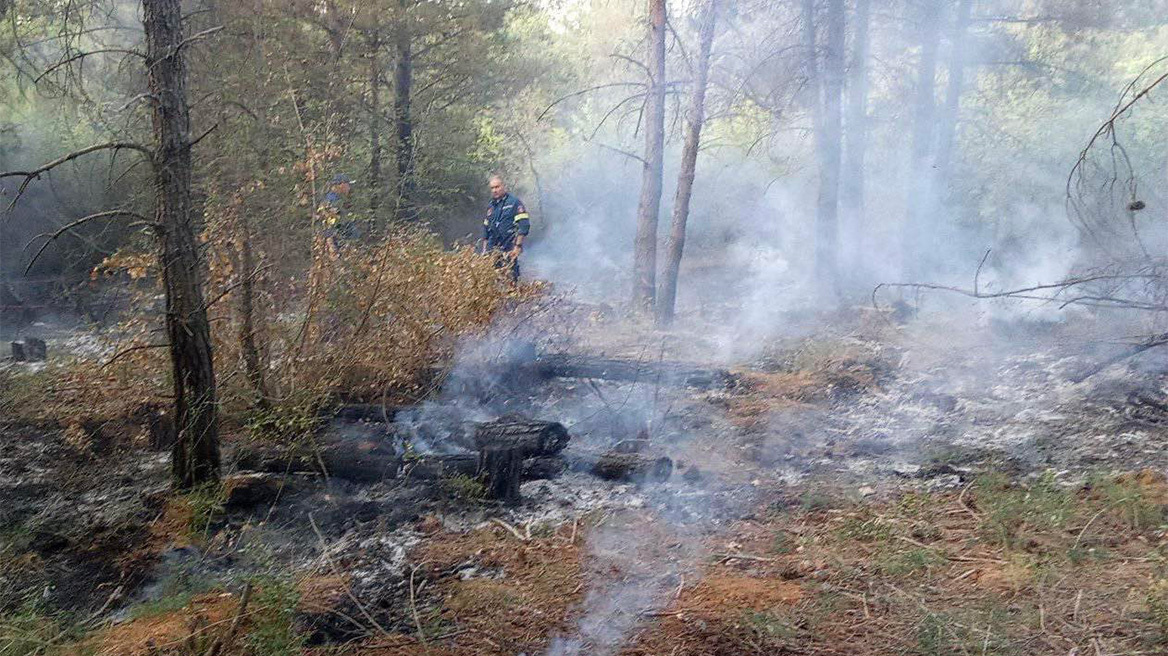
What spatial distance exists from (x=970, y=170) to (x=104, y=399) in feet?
52.4

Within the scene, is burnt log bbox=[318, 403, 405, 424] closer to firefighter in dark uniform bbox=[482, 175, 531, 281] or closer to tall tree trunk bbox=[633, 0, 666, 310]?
firefighter in dark uniform bbox=[482, 175, 531, 281]

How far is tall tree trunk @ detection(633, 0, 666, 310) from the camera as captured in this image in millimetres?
12547

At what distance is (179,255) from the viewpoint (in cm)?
557

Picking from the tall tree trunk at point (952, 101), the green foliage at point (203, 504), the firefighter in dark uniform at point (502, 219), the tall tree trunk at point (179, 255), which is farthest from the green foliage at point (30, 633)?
the tall tree trunk at point (952, 101)

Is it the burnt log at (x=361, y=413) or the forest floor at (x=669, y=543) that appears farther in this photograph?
the burnt log at (x=361, y=413)

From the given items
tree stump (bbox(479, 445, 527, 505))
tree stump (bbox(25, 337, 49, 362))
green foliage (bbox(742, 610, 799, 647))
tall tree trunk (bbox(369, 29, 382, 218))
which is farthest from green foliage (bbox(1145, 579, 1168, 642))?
tree stump (bbox(25, 337, 49, 362))

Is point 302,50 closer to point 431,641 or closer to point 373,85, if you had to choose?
point 373,85

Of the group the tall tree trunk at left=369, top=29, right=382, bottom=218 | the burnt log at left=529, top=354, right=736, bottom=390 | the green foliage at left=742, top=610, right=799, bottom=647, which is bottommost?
the green foliage at left=742, top=610, right=799, bottom=647

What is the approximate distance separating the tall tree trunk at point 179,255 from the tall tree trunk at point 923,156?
42.4ft

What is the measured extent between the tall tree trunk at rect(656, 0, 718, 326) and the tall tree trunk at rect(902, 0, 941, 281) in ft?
16.7

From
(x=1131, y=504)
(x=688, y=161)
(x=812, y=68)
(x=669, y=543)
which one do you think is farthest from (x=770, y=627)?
(x=812, y=68)

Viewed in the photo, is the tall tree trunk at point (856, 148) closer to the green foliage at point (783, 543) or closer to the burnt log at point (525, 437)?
the burnt log at point (525, 437)

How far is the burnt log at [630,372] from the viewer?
29.8 ft

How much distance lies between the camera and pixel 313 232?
24.6 feet
